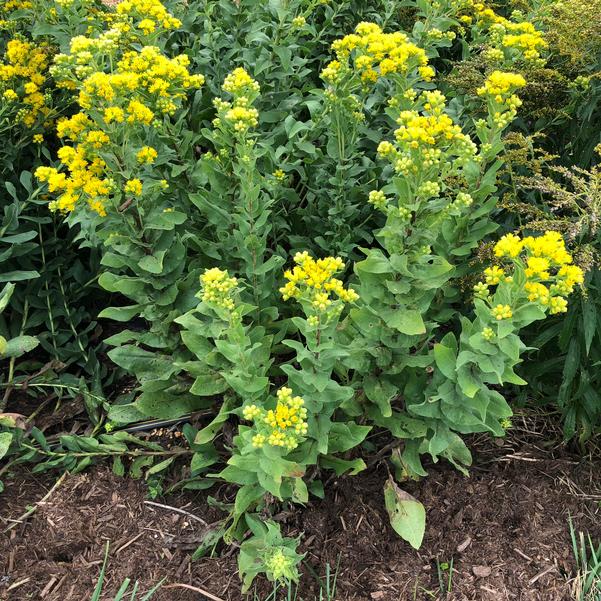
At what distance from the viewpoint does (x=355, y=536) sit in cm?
266

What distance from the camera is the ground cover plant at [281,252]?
2.09 m

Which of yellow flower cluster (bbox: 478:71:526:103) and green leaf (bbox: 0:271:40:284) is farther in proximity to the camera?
green leaf (bbox: 0:271:40:284)

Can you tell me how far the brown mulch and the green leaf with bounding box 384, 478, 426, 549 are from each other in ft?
0.53

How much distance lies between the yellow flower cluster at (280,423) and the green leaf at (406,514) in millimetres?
878

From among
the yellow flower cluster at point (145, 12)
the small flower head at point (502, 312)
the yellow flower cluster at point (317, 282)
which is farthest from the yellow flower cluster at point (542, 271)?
the yellow flower cluster at point (145, 12)

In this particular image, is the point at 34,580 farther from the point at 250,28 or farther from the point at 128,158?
the point at 250,28

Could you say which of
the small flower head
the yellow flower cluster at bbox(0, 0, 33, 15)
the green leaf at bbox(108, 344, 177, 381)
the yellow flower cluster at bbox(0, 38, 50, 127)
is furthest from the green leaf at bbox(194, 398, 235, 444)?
the yellow flower cluster at bbox(0, 0, 33, 15)

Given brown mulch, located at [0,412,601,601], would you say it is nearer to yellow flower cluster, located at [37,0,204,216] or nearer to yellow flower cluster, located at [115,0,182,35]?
yellow flower cluster, located at [37,0,204,216]

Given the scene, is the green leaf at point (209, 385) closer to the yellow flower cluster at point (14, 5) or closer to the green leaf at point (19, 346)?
the green leaf at point (19, 346)

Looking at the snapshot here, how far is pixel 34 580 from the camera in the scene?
2559 mm

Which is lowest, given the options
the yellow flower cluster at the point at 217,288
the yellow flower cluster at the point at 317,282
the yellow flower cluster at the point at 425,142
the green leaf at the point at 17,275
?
the green leaf at the point at 17,275

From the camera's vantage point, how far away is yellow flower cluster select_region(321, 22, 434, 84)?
2.36 m

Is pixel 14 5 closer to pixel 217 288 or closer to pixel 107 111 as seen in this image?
pixel 107 111

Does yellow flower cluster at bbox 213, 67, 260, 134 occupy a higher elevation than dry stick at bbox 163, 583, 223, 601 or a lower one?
higher
